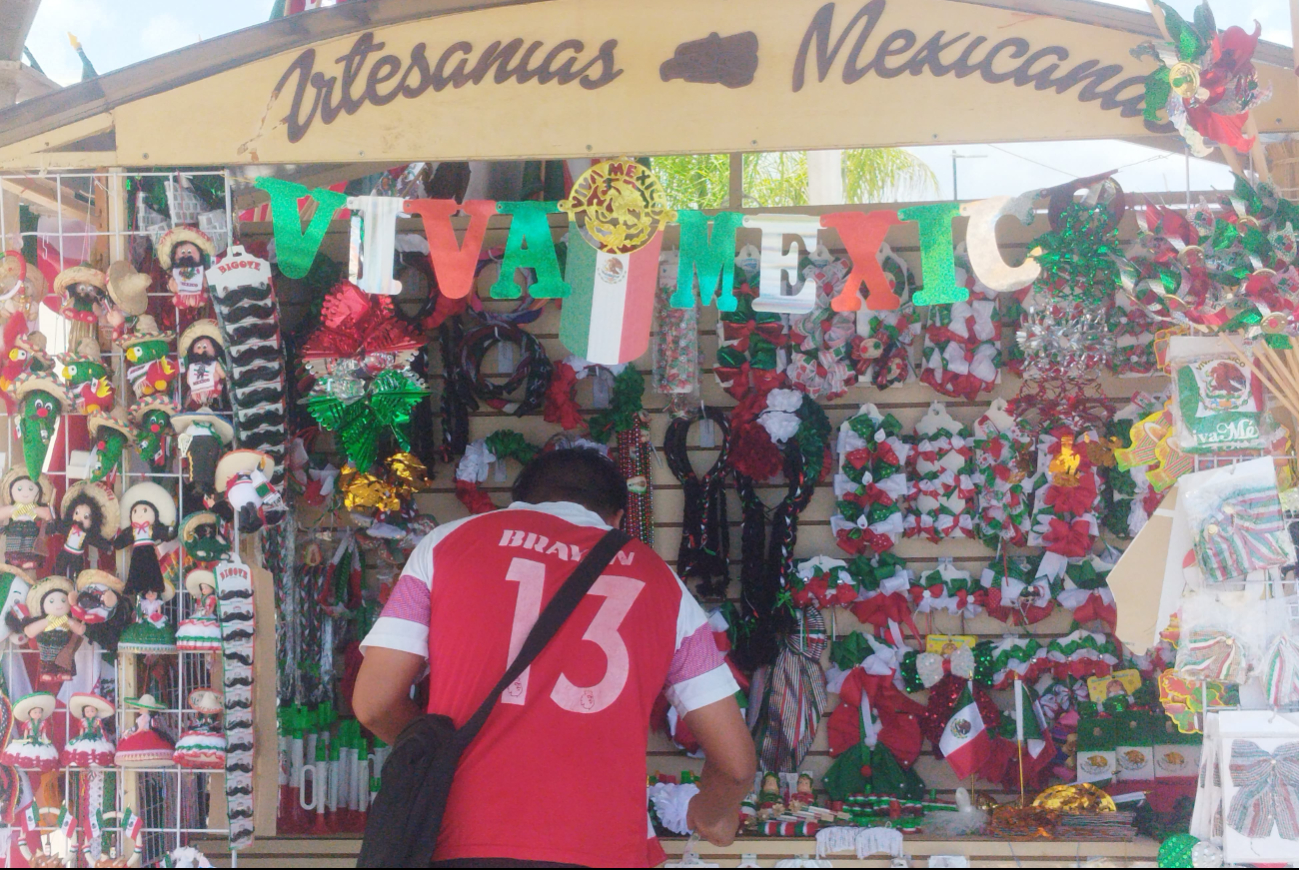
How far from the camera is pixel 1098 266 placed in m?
3.21

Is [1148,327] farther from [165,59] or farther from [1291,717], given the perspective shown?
[165,59]

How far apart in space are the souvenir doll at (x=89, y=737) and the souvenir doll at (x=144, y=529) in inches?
12.9

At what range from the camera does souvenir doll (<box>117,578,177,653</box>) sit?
10.6 feet

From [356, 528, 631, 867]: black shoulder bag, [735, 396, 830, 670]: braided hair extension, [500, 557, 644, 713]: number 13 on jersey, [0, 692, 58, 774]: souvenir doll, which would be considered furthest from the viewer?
[735, 396, 830, 670]: braided hair extension

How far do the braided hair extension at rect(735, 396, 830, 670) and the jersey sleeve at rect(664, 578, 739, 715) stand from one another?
1.91m

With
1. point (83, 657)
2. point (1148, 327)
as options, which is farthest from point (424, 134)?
point (1148, 327)

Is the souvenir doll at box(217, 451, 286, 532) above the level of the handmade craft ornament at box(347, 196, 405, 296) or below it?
below

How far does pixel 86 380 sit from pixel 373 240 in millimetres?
996

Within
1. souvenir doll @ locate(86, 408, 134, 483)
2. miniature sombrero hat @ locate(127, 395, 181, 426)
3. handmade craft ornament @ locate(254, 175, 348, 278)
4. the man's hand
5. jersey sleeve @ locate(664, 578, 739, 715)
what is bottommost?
the man's hand

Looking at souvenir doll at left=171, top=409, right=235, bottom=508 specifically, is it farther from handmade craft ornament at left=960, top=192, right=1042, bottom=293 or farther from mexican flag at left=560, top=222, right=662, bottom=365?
handmade craft ornament at left=960, top=192, right=1042, bottom=293

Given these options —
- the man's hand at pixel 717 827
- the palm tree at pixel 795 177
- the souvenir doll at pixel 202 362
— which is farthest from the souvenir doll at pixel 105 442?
the palm tree at pixel 795 177

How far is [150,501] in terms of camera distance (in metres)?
3.25

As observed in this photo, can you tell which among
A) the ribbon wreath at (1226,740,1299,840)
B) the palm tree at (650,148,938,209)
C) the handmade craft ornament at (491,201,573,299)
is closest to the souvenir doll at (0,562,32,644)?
the handmade craft ornament at (491,201,573,299)

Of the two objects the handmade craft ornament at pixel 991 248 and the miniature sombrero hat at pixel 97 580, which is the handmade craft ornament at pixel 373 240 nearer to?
the miniature sombrero hat at pixel 97 580
